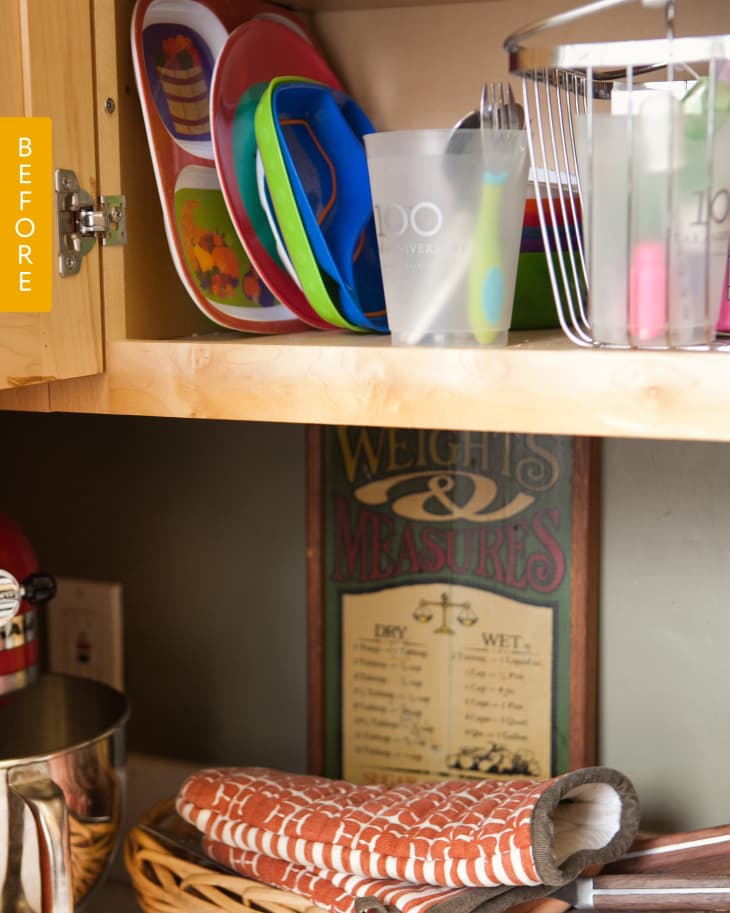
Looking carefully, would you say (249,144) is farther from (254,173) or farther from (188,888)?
(188,888)

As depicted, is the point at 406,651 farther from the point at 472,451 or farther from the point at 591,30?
the point at 591,30

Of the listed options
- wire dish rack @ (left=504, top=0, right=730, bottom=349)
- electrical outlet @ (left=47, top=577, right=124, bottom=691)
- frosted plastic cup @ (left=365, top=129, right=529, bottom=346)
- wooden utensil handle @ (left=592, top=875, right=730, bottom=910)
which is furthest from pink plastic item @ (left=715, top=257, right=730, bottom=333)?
electrical outlet @ (left=47, top=577, right=124, bottom=691)

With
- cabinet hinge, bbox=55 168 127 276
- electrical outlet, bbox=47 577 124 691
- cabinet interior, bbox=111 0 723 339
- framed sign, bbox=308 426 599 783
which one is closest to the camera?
cabinet hinge, bbox=55 168 127 276

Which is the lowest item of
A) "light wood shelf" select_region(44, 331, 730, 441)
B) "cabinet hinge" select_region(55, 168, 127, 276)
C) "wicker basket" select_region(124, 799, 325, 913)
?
"wicker basket" select_region(124, 799, 325, 913)

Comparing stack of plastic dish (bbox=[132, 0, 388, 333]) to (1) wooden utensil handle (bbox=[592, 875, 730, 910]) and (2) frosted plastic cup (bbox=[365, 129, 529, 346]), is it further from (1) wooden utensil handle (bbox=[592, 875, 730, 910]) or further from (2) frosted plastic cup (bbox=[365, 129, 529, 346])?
(1) wooden utensil handle (bbox=[592, 875, 730, 910])

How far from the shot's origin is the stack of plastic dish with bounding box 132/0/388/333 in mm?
829

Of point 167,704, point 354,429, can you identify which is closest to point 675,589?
point 354,429

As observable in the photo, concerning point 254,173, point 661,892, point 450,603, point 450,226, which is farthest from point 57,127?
point 661,892

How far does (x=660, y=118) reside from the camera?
659 millimetres

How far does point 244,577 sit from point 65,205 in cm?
53

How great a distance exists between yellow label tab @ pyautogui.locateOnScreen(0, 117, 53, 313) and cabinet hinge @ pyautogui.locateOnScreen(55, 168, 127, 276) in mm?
19

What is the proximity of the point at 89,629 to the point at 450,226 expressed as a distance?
2.46 ft

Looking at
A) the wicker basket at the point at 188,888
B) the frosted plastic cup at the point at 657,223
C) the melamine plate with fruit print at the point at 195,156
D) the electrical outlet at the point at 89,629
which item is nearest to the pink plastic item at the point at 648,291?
the frosted plastic cup at the point at 657,223

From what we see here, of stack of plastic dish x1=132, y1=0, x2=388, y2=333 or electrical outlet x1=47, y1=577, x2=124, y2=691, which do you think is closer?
stack of plastic dish x1=132, y1=0, x2=388, y2=333
